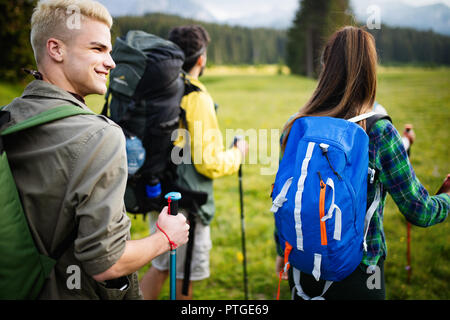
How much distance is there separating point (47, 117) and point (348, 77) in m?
1.78

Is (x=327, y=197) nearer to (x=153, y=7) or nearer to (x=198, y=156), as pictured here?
(x=198, y=156)

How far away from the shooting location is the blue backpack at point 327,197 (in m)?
1.73

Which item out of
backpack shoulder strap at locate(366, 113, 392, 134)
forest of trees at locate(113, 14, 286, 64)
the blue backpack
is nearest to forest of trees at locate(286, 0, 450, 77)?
forest of trees at locate(113, 14, 286, 64)

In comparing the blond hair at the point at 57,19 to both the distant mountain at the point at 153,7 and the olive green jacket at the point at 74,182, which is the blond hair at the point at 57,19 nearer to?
the olive green jacket at the point at 74,182

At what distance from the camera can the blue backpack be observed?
1.73 metres

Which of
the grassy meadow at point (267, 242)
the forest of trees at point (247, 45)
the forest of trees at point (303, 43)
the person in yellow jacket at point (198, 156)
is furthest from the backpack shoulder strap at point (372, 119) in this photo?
the forest of trees at point (247, 45)

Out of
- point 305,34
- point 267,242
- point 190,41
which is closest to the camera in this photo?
point 190,41

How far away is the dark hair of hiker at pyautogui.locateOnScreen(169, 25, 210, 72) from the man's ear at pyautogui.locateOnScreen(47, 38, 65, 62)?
1745mm

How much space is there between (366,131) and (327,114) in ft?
0.87

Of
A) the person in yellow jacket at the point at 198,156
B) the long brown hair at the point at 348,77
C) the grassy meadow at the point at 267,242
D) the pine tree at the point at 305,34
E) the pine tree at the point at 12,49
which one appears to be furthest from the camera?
the pine tree at the point at 305,34

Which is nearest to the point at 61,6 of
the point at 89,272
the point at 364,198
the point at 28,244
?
the point at 28,244

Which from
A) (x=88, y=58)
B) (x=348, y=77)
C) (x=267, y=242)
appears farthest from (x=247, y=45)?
(x=88, y=58)

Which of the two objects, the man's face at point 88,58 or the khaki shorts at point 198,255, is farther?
the khaki shorts at point 198,255

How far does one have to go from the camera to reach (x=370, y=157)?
1.89 m
